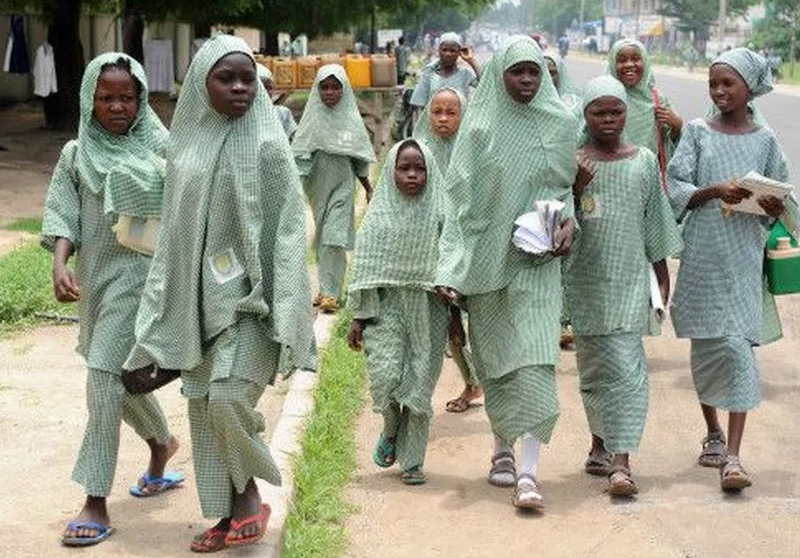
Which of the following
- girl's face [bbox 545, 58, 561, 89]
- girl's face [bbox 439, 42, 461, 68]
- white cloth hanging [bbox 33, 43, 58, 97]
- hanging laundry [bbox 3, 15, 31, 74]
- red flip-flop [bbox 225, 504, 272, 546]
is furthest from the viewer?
hanging laundry [bbox 3, 15, 31, 74]

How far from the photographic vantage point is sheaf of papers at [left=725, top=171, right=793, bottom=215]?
6.34 m

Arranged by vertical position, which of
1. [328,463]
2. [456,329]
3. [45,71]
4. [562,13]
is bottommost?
[562,13]

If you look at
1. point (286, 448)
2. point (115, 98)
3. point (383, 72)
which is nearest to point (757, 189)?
point (286, 448)

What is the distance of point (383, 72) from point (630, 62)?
13468 mm

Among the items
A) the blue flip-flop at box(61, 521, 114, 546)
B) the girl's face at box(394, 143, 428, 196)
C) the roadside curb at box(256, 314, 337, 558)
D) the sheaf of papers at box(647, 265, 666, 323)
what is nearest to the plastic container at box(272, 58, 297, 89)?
the roadside curb at box(256, 314, 337, 558)

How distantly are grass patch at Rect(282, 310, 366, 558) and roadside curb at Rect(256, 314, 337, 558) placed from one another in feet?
0.13

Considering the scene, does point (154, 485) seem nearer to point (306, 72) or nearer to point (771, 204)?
point (771, 204)

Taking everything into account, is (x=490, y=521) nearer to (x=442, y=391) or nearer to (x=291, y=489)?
(x=291, y=489)

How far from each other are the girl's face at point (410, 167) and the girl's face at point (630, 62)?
7.81ft

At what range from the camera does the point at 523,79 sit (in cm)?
610

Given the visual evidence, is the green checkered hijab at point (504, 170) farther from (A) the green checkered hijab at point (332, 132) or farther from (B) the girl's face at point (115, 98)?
(A) the green checkered hijab at point (332, 132)

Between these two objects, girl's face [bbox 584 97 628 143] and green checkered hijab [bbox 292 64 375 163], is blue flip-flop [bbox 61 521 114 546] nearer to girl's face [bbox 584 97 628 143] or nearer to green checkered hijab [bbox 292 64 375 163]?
Result: girl's face [bbox 584 97 628 143]

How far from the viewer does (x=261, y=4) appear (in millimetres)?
25578

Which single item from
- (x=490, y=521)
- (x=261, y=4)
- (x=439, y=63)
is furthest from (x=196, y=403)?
(x=261, y=4)
